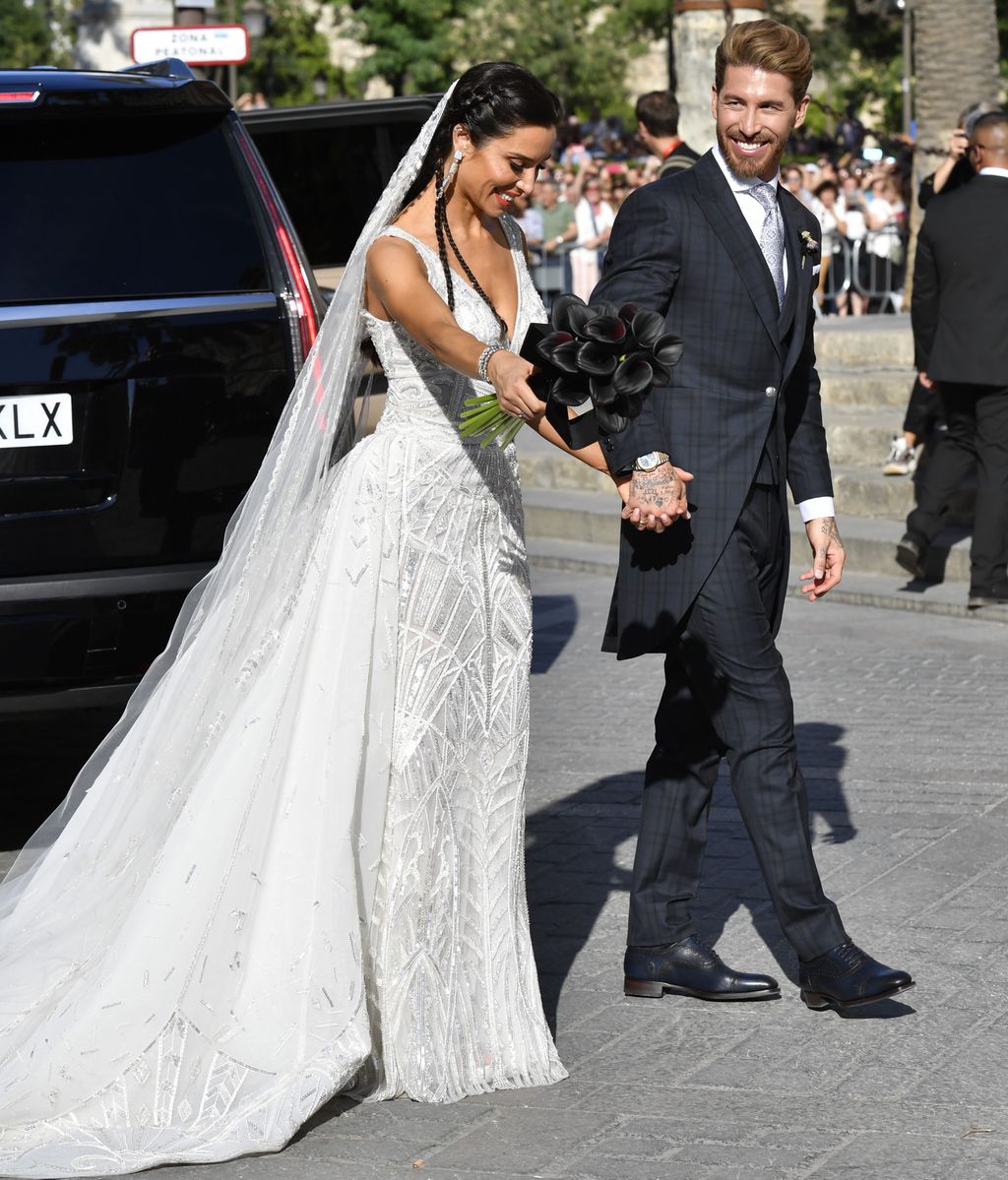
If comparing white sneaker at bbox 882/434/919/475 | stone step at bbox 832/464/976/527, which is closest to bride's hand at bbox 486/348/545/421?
stone step at bbox 832/464/976/527

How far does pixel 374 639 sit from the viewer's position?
398 centimetres

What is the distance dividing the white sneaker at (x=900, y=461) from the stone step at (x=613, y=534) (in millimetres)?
380

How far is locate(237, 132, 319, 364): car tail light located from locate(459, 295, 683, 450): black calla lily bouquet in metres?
2.00

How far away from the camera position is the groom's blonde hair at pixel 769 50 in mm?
4156

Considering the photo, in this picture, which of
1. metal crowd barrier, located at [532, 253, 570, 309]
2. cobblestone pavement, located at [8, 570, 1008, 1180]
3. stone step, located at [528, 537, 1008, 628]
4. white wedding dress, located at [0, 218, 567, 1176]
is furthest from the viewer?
metal crowd barrier, located at [532, 253, 570, 309]

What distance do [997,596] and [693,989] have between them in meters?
5.23

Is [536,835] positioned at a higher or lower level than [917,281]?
lower

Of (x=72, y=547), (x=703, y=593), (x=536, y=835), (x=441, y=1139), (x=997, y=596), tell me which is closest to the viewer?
(x=441, y=1139)

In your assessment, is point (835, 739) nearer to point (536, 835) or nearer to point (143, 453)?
point (536, 835)

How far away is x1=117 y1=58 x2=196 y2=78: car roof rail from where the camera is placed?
5.82 meters

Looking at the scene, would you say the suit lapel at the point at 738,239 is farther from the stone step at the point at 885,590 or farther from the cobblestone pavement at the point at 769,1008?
the stone step at the point at 885,590

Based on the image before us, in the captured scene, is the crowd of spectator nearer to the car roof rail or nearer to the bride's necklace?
the car roof rail

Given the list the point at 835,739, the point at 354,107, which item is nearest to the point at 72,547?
the point at 835,739

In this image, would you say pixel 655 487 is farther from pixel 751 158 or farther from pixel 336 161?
pixel 336 161
